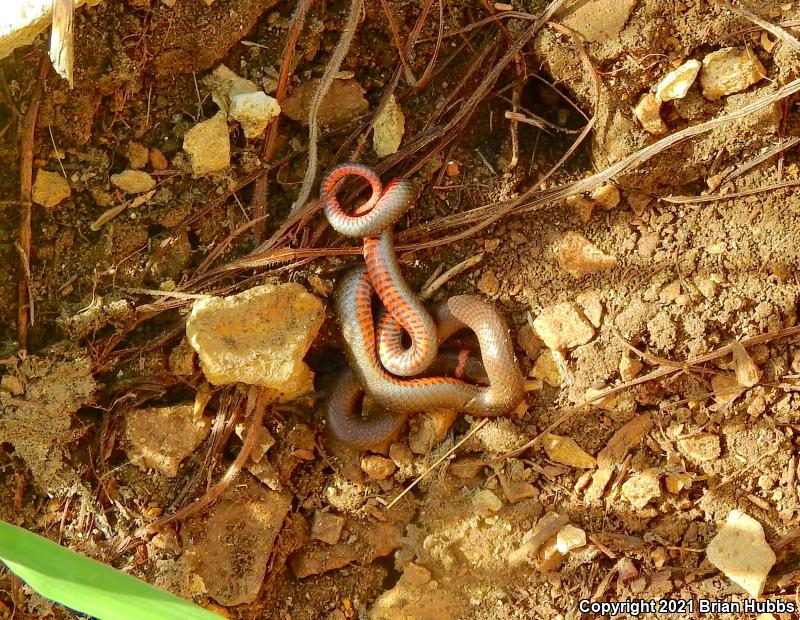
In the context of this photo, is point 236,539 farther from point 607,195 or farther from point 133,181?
point 607,195

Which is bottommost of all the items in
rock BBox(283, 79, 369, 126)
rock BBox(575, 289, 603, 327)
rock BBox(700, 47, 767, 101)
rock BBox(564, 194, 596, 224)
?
rock BBox(575, 289, 603, 327)

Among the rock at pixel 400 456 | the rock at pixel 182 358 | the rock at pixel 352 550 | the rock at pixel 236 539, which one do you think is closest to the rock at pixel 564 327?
the rock at pixel 400 456

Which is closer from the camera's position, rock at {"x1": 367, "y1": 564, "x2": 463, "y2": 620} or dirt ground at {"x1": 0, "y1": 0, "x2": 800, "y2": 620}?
dirt ground at {"x1": 0, "y1": 0, "x2": 800, "y2": 620}

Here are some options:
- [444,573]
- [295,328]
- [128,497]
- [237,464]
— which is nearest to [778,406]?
[444,573]

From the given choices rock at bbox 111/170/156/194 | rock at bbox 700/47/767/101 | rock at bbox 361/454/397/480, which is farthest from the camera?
rock at bbox 361/454/397/480

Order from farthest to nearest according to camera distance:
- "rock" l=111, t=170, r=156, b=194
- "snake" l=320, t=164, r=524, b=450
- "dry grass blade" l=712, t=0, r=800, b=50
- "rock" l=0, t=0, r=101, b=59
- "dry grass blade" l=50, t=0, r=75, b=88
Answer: "snake" l=320, t=164, r=524, b=450
"rock" l=111, t=170, r=156, b=194
"dry grass blade" l=712, t=0, r=800, b=50
"rock" l=0, t=0, r=101, b=59
"dry grass blade" l=50, t=0, r=75, b=88

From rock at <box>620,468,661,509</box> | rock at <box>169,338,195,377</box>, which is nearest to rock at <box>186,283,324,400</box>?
rock at <box>169,338,195,377</box>

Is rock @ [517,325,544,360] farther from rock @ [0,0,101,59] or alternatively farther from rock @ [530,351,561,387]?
rock @ [0,0,101,59]

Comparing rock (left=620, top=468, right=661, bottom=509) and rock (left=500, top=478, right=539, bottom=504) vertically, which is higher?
rock (left=620, top=468, right=661, bottom=509)
